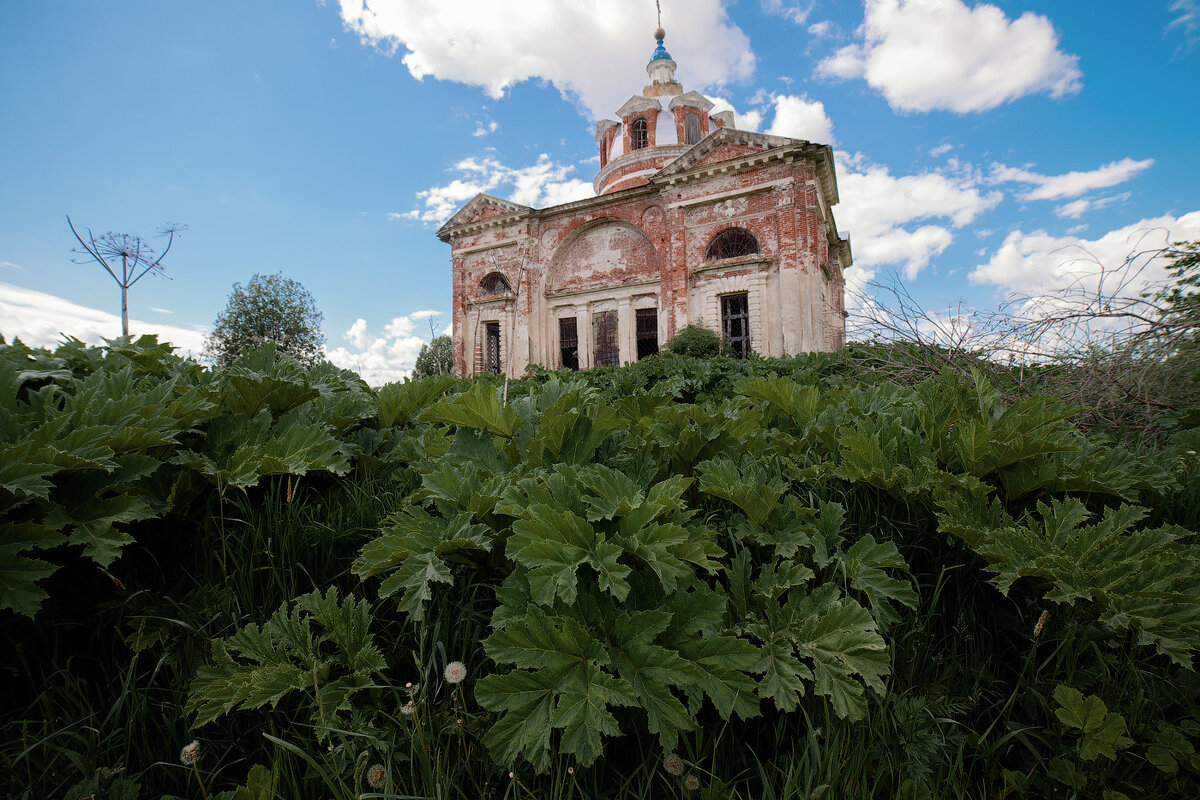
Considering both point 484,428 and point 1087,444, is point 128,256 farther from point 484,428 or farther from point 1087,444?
point 1087,444

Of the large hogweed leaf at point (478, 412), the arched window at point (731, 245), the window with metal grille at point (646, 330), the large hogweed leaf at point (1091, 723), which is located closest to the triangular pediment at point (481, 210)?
the window with metal grille at point (646, 330)

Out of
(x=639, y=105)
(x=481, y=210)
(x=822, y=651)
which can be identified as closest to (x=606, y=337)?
(x=481, y=210)

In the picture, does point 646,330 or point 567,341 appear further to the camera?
point 567,341

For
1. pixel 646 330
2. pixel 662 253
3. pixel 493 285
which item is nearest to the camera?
pixel 662 253

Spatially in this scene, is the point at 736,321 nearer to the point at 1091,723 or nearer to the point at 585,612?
the point at 1091,723

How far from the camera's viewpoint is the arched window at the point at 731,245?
20.2m

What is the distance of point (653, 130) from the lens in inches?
1110

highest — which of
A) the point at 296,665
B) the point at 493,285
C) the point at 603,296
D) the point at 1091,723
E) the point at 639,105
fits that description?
the point at 639,105

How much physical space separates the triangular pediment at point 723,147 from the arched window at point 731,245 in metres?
2.64

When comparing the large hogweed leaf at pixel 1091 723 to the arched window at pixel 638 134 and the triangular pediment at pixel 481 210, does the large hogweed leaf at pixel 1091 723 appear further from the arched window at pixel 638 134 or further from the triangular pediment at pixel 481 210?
the arched window at pixel 638 134

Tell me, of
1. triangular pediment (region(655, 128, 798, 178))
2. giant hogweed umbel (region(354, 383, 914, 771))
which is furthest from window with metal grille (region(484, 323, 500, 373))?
giant hogweed umbel (region(354, 383, 914, 771))

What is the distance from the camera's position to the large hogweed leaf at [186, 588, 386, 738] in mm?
1291

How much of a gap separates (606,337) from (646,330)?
71.7 inches

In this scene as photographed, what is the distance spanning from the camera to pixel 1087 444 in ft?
6.49
